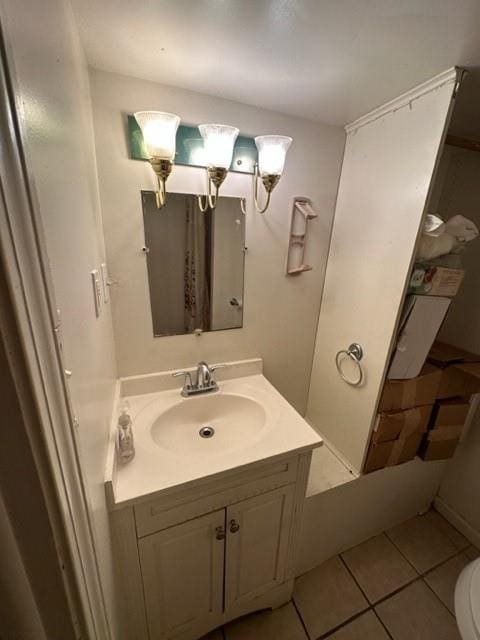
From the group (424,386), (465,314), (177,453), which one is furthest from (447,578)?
(177,453)

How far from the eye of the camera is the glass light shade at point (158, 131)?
2.52ft

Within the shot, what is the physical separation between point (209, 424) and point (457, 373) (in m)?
1.12

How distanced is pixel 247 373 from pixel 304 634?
3.44 feet

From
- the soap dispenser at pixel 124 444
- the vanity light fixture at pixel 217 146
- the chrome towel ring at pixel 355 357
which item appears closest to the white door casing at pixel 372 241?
the chrome towel ring at pixel 355 357

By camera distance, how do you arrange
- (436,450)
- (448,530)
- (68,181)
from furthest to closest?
(448,530), (436,450), (68,181)

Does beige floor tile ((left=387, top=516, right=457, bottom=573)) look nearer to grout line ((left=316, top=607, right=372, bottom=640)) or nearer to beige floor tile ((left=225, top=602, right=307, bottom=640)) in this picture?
grout line ((left=316, top=607, right=372, bottom=640))

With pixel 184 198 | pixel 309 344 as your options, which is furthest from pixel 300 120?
pixel 309 344

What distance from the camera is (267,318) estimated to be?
128cm

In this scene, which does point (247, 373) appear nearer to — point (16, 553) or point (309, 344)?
point (309, 344)

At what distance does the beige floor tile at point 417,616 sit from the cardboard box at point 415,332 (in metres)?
1.02

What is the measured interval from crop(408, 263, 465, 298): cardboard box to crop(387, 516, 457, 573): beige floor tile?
4.43 ft

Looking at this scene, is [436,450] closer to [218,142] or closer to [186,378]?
[186,378]

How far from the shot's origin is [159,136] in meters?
0.79

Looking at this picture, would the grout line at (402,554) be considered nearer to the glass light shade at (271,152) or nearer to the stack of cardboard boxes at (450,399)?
the stack of cardboard boxes at (450,399)
